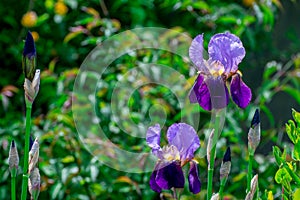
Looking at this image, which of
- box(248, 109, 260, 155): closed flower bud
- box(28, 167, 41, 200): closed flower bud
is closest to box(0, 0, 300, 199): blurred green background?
box(248, 109, 260, 155): closed flower bud

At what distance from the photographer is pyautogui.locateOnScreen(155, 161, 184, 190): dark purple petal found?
1.53 m

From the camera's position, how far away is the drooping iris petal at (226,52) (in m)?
1.56

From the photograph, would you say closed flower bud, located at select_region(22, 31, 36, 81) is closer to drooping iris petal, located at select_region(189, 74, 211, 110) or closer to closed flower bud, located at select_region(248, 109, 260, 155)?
drooping iris petal, located at select_region(189, 74, 211, 110)

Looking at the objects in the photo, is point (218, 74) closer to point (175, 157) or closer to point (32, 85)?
point (175, 157)

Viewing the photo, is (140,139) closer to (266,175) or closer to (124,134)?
(124,134)

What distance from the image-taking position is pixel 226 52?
61.3 inches

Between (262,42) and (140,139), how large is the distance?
1.15 m

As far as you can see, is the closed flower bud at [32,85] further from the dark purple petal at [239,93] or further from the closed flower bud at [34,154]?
the dark purple petal at [239,93]

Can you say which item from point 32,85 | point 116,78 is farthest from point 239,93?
point 116,78

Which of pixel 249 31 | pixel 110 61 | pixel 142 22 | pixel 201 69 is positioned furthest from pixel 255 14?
pixel 201 69

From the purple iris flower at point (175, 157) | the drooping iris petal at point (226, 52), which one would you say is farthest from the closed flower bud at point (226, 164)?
the drooping iris petal at point (226, 52)

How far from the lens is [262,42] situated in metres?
3.63

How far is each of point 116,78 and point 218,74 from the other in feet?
4.57

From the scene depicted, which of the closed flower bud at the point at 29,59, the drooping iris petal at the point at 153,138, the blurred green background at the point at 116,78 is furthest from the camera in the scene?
the blurred green background at the point at 116,78
